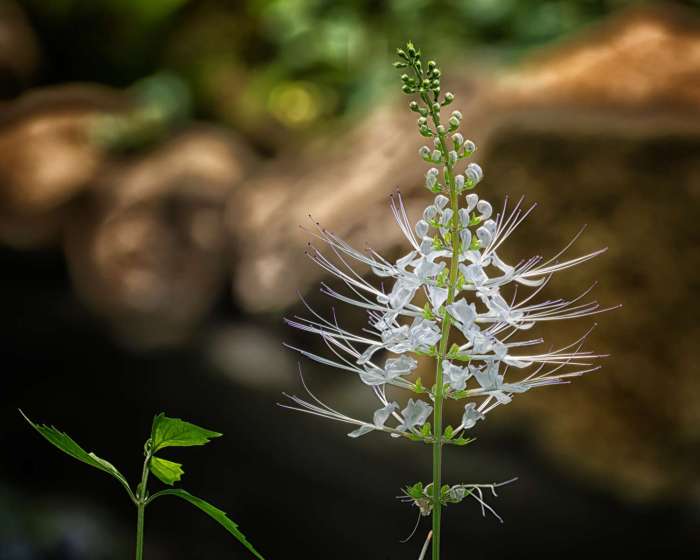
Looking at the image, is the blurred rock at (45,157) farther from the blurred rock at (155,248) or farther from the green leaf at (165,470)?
the green leaf at (165,470)

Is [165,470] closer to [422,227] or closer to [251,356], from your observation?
[422,227]

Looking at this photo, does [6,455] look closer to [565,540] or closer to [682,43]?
[565,540]

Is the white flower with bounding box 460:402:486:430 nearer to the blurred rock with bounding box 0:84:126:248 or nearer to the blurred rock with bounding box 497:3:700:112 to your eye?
the blurred rock with bounding box 497:3:700:112

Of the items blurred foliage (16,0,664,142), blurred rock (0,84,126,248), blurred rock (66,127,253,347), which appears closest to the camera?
blurred rock (66,127,253,347)

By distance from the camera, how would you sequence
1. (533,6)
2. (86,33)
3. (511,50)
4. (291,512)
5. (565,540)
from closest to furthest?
1. (565,540)
2. (291,512)
3. (511,50)
4. (533,6)
5. (86,33)

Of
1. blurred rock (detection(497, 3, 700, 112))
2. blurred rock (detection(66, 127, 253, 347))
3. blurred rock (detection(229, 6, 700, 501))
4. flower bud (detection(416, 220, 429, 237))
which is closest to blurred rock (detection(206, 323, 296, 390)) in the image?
blurred rock (detection(66, 127, 253, 347))

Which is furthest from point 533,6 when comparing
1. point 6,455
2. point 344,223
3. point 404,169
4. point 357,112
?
point 6,455

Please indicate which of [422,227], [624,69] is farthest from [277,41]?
[422,227]

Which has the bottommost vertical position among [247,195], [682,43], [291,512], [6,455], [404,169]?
[6,455]
